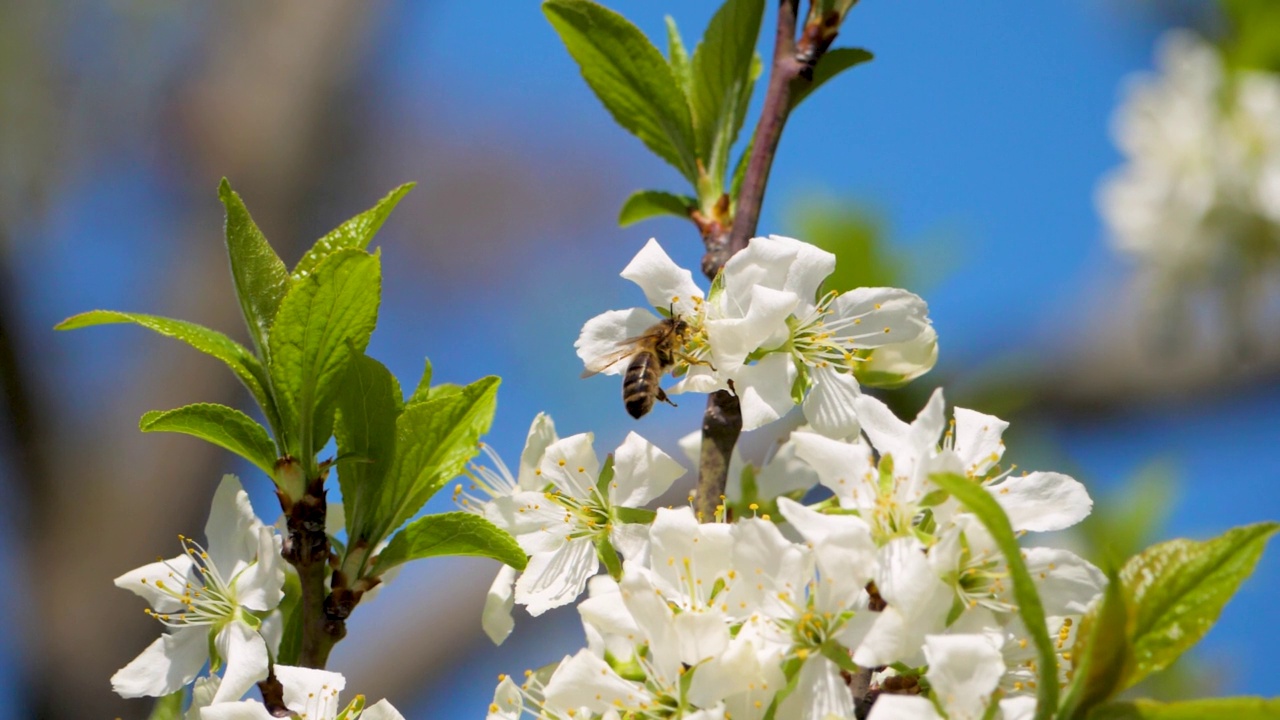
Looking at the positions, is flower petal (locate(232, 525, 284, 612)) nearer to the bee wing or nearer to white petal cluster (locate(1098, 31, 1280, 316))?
the bee wing

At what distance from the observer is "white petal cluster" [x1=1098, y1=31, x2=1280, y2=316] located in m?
2.44

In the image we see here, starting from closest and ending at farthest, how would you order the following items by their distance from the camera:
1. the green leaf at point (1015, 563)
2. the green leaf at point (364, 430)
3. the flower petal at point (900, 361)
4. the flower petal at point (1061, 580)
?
the green leaf at point (1015, 563), the flower petal at point (1061, 580), the green leaf at point (364, 430), the flower petal at point (900, 361)

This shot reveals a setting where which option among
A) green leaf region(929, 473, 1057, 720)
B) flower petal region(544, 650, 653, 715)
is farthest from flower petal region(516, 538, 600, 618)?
green leaf region(929, 473, 1057, 720)

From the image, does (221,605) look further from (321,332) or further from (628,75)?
(628,75)

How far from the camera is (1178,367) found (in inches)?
130

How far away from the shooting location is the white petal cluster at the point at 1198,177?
244cm

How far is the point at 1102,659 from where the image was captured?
1.82ft

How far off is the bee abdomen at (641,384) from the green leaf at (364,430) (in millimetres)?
202

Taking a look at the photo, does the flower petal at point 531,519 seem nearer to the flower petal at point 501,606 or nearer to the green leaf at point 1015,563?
the flower petal at point 501,606

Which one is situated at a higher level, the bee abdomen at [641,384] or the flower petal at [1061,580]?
the bee abdomen at [641,384]

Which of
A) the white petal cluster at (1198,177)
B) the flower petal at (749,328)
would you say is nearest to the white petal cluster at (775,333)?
the flower petal at (749,328)

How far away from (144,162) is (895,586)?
16.0ft

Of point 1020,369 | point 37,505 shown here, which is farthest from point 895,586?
point 37,505

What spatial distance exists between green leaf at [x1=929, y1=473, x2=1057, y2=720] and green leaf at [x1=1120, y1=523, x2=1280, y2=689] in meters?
0.07
